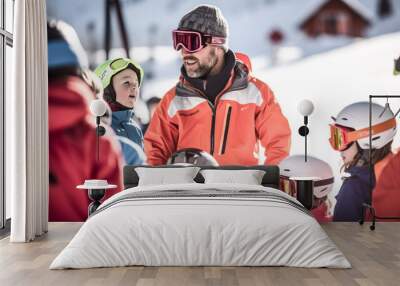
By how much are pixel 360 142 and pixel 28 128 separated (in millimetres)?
4068

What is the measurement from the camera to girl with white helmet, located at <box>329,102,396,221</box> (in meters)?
7.75

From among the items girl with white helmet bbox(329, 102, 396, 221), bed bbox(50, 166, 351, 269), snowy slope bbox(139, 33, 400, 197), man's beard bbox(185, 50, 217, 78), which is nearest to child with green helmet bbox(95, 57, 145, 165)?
man's beard bbox(185, 50, 217, 78)

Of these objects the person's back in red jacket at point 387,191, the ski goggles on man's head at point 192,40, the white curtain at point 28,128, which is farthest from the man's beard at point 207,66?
the person's back in red jacket at point 387,191

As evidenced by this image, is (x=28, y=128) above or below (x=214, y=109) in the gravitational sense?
below

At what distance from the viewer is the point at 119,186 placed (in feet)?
25.6

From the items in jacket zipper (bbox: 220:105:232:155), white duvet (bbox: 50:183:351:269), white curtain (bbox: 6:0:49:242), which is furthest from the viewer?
jacket zipper (bbox: 220:105:232:155)

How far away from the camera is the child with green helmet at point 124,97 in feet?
25.6

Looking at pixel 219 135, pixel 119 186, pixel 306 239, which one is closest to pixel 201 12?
pixel 219 135

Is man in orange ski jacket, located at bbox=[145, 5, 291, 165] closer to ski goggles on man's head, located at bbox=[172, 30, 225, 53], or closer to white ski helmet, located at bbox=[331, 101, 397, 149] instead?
ski goggles on man's head, located at bbox=[172, 30, 225, 53]

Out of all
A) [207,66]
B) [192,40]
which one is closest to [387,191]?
[207,66]

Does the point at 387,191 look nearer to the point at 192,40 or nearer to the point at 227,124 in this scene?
the point at 227,124

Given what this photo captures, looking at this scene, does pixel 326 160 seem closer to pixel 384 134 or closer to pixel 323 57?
pixel 384 134

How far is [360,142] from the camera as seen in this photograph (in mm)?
7770

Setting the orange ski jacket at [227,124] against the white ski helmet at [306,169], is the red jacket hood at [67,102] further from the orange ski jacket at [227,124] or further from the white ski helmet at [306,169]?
the white ski helmet at [306,169]
